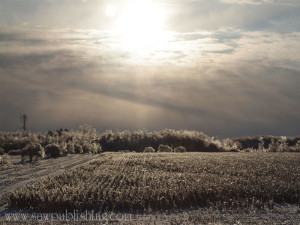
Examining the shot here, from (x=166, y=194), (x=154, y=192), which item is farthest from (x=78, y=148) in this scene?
(x=166, y=194)

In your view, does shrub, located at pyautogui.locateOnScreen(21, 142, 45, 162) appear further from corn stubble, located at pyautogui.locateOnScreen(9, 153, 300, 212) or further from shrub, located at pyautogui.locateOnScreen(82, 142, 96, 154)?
corn stubble, located at pyautogui.locateOnScreen(9, 153, 300, 212)

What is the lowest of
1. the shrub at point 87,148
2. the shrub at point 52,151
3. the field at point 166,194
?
the shrub at point 87,148

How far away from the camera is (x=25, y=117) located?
195 feet

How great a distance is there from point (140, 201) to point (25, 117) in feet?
171

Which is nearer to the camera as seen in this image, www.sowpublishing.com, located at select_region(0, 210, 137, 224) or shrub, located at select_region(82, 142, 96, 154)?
www.sowpublishing.com, located at select_region(0, 210, 137, 224)

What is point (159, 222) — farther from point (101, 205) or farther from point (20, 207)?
point (20, 207)

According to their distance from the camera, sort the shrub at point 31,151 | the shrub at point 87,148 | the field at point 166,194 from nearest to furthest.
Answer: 1. the field at point 166,194
2. the shrub at point 31,151
3. the shrub at point 87,148

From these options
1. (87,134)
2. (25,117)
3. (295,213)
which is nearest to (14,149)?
(87,134)

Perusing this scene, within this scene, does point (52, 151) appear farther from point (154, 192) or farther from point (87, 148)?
point (154, 192)

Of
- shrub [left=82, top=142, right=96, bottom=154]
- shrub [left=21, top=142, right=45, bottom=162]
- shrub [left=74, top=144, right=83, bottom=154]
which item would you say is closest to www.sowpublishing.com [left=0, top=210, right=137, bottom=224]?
shrub [left=21, top=142, right=45, bottom=162]

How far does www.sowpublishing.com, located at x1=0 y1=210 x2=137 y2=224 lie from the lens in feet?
34.2

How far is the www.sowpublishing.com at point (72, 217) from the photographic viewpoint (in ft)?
34.2

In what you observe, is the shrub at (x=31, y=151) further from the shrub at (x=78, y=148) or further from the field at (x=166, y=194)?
the field at (x=166, y=194)

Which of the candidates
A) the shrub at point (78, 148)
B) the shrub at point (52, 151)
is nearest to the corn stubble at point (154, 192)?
the shrub at point (52, 151)
